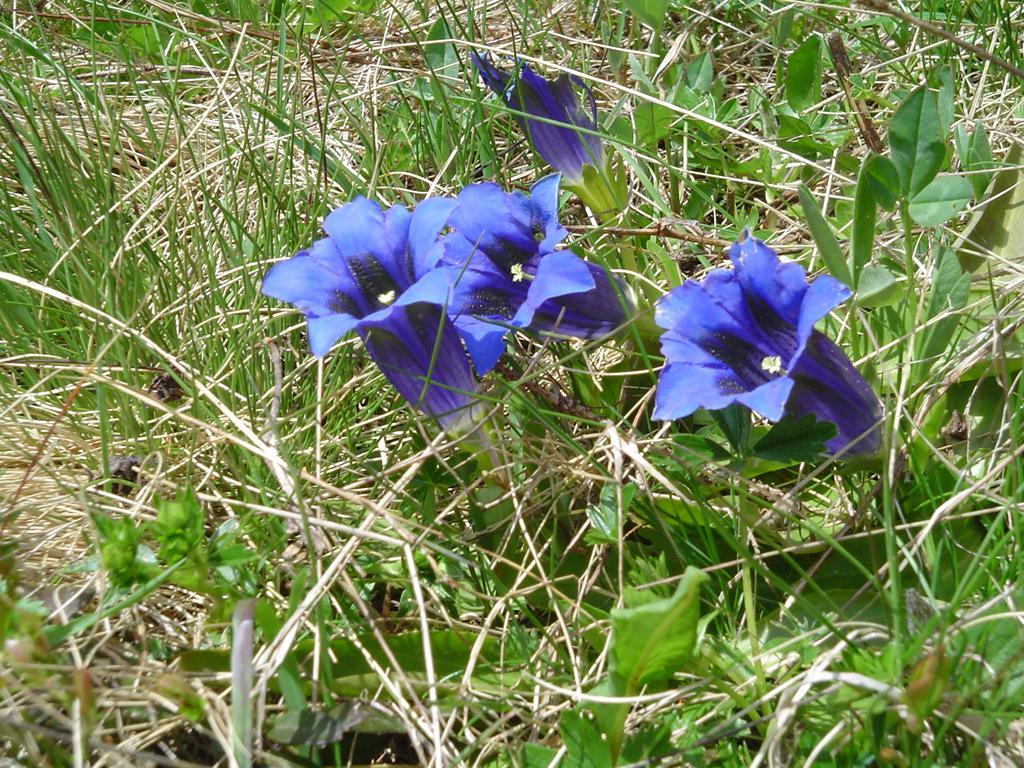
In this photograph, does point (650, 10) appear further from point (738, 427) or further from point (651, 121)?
point (738, 427)

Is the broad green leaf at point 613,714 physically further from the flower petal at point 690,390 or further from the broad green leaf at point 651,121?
the broad green leaf at point 651,121

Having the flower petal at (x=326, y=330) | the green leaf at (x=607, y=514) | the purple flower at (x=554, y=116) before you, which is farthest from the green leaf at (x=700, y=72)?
the flower petal at (x=326, y=330)

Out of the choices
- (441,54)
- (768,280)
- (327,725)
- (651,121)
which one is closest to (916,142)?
(768,280)

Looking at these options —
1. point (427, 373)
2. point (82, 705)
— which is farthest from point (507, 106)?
point (82, 705)

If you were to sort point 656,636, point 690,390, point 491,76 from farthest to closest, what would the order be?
1. point 491,76
2. point 690,390
3. point 656,636

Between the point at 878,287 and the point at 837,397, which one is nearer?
the point at 837,397

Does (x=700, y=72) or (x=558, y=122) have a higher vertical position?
(x=558, y=122)

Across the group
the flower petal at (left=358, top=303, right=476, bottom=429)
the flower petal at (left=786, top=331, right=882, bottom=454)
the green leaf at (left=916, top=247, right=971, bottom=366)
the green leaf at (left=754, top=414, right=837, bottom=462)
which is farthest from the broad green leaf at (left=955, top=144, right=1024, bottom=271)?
the flower petal at (left=358, top=303, right=476, bottom=429)
